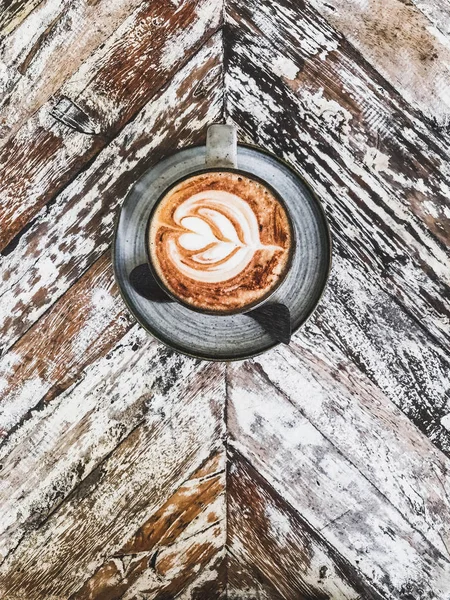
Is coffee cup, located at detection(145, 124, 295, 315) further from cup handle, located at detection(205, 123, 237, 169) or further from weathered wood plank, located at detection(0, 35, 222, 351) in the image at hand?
weathered wood plank, located at detection(0, 35, 222, 351)

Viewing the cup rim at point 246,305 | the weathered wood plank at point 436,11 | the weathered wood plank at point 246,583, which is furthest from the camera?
the weathered wood plank at point 246,583

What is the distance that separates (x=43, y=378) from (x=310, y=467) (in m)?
0.50

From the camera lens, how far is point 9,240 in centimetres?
99

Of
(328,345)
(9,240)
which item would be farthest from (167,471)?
(9,240)

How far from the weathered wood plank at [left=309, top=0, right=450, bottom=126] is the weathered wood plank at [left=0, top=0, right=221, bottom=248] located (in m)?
0.23

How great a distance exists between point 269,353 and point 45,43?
0.66 meters

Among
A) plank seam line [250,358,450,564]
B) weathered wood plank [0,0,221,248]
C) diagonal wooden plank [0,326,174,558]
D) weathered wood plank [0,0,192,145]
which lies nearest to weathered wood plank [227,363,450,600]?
plank seam line [250,358,450,564]

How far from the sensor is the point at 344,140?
0.97 m

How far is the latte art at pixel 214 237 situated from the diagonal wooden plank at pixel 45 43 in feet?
1.23

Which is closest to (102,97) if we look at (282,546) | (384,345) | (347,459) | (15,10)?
(15,10)

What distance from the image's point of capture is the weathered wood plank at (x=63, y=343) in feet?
3.22

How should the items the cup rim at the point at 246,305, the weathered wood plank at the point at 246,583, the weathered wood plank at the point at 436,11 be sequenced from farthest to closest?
1. the weathered wood plank at the point at 246,583
2. the weathered wood plank at the point at 436,11
3. the cup rim at the point at 246,305

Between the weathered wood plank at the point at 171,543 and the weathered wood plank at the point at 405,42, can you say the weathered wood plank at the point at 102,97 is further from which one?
the weathered wood plank at the point at 171,543

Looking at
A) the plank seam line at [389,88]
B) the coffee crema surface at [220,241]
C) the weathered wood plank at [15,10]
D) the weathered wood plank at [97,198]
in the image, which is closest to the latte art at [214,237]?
the coffee crema surface at [220,241]
